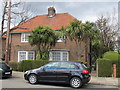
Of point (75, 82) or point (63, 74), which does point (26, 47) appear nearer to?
point (63, 74)

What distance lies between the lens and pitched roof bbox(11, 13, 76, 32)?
21.8 m

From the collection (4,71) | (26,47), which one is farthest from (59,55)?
(4,71)

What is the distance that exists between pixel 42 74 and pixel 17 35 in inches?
557

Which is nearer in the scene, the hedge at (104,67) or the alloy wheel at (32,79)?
the alloy wheel at (32,79)

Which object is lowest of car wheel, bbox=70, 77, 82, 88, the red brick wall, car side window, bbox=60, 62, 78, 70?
car wheel, bbox=70, 77, 82, 88

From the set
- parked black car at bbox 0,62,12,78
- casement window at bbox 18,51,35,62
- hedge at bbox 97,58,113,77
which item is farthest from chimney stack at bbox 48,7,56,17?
parked black car at bbox 0,62,12,78

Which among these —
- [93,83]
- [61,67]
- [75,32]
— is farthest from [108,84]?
[75,32]

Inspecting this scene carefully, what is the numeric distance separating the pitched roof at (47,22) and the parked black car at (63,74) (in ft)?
38.7

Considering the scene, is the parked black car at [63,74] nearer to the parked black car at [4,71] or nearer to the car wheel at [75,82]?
the car wheel at [75,82]

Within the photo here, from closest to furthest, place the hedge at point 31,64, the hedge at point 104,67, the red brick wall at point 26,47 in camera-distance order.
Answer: the hedge at point 104,67
the hedge at point 31,64
the red brick wall at point 26,47

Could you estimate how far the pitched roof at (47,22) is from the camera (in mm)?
21781

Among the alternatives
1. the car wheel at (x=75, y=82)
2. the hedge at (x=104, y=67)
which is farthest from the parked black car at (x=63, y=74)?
the hedge at (x=104, y=67)

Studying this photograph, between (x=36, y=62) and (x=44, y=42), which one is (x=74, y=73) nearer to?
(x=36, y=62)

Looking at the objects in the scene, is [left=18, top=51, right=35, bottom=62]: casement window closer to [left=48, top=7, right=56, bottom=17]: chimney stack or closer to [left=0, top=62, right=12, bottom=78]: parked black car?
[left=48, top=7, right=56, bottom=17]: chimney stack
